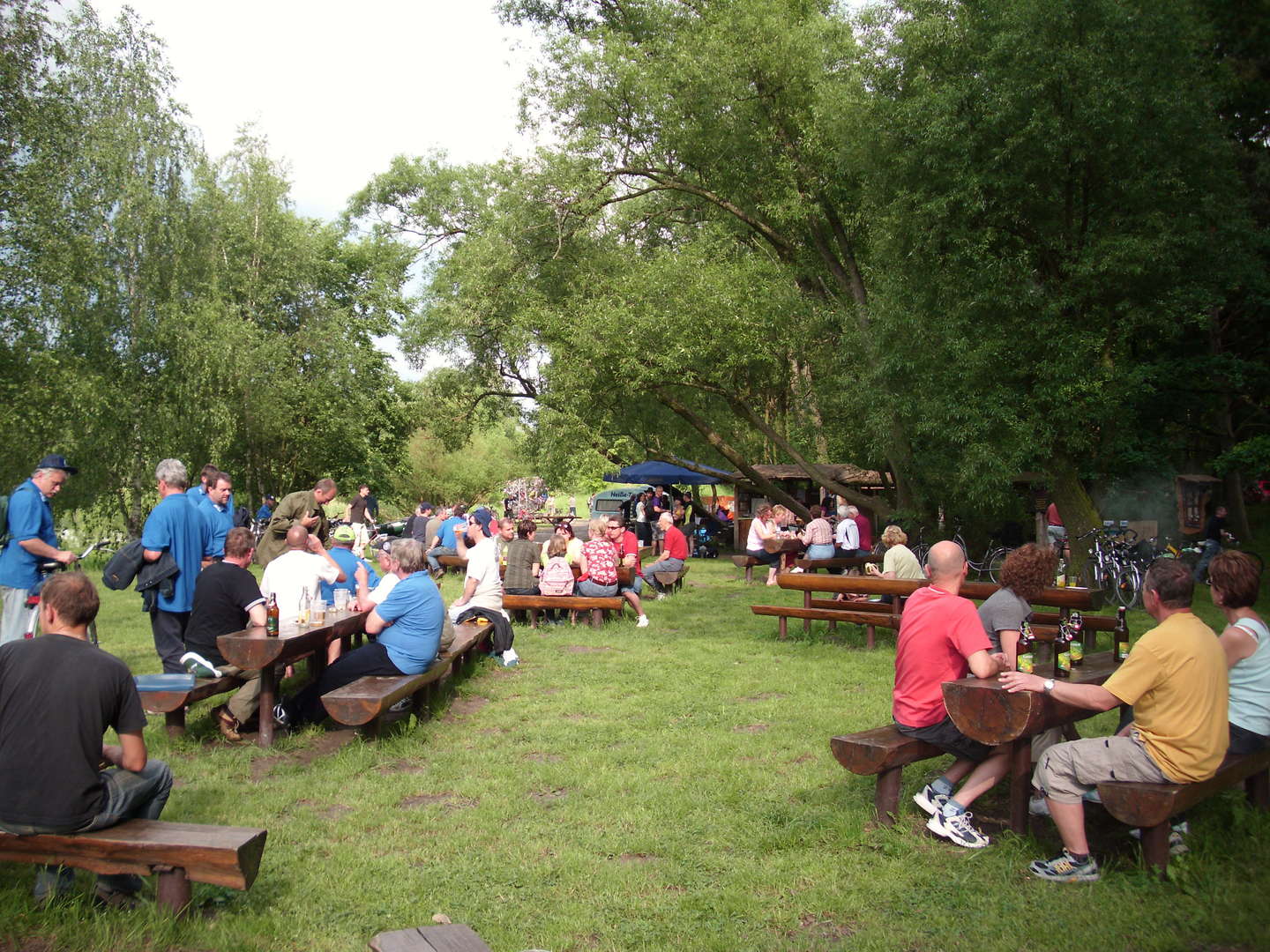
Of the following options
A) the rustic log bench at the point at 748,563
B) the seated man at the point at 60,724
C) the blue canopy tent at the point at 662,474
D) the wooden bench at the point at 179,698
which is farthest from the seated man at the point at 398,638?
the blue canopy tent at the point at 662,474

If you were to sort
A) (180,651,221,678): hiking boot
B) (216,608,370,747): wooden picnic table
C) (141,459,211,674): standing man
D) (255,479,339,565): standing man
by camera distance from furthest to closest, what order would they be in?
1. (255,479,339,565): standing man
2. (141,459,211,674): standing man
3. (180,651,221,678): hiking boot
4. (216,608,370,747): wooden picnic table

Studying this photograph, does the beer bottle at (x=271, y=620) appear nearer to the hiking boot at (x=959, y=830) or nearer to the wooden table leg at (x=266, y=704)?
the wooden table leg at (x=266, y=704)

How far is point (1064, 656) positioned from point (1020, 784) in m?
0.84

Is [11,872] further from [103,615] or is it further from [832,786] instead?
[103,615]

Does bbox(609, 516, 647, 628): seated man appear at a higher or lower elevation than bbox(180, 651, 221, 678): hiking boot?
higher

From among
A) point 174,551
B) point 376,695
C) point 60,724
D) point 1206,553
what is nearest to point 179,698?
point 376,695

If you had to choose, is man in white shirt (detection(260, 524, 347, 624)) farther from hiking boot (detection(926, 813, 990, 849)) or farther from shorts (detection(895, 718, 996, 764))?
hiking boot (detection(926, 813, 990, 849))

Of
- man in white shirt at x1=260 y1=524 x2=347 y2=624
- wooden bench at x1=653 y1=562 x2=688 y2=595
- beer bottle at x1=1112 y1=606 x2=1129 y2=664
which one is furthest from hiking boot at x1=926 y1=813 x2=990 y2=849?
wooden bench at x1=653 y1=562 x2=688 y2=595

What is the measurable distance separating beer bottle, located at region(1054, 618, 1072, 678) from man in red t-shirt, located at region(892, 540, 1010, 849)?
0.50 m

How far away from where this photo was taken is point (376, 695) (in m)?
5.91

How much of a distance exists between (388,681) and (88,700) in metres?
2.94

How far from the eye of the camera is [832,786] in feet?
17.5

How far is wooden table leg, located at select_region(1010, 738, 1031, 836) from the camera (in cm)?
445

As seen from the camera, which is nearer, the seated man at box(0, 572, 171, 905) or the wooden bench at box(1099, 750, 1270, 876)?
the seated man at box(0, 572, 171, 905)
